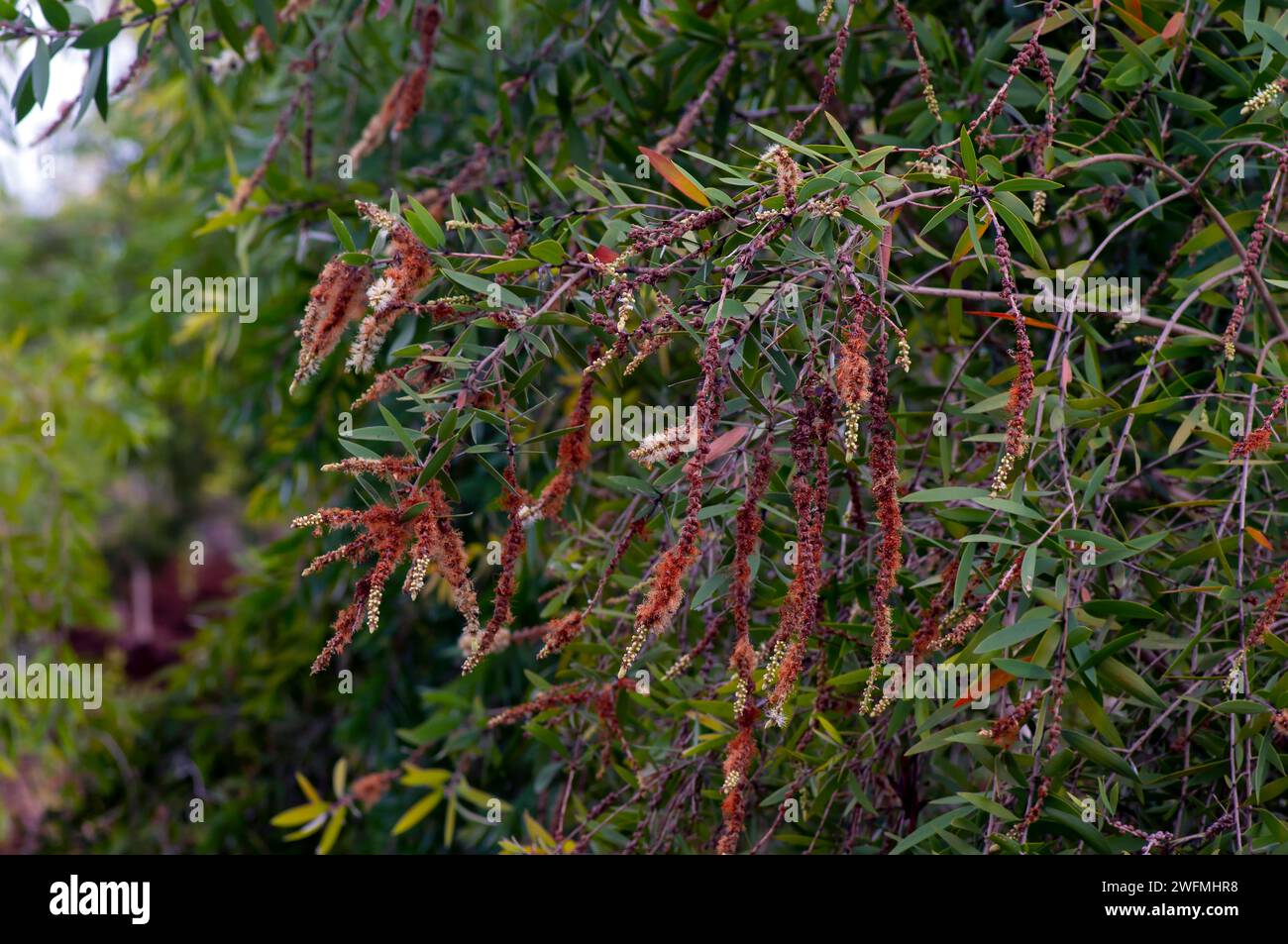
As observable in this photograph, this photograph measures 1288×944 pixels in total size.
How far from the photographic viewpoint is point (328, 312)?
61.5 inches

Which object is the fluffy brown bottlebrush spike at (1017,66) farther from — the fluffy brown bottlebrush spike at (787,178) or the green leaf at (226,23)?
the green leaf at (226,23)

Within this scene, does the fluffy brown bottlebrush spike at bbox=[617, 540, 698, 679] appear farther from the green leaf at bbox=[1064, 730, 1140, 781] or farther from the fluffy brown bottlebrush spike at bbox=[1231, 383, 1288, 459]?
the fluffy brown bottlebrush spike at bbox=[1231, 383, 1288, 459]

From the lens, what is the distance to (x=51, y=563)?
4215 mm

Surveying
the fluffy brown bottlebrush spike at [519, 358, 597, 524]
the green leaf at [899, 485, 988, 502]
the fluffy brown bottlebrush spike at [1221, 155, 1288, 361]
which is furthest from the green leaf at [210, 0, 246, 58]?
the fluffy brown bottlebrush spike at [1221, 155, 1288, 361]

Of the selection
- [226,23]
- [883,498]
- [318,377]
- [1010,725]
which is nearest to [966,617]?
[1010,725]

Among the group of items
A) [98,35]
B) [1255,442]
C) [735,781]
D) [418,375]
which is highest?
[98,35]

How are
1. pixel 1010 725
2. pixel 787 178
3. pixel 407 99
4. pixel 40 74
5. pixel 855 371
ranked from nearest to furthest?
pixel 855 371, pixel 787 178, pixel 1010 725, pixel 40 74, pixel 407 99

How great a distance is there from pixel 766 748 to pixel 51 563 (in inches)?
130

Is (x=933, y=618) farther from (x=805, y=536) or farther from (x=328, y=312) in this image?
(x=328, y=312)

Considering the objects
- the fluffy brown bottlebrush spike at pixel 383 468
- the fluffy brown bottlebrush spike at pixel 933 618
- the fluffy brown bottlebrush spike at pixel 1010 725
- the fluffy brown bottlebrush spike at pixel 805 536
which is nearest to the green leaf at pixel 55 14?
the fluffy brown bottlebrush spike at pixel 383 468

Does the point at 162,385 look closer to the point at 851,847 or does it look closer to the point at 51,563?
the point at 51,563

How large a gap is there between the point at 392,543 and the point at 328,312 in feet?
1.17
